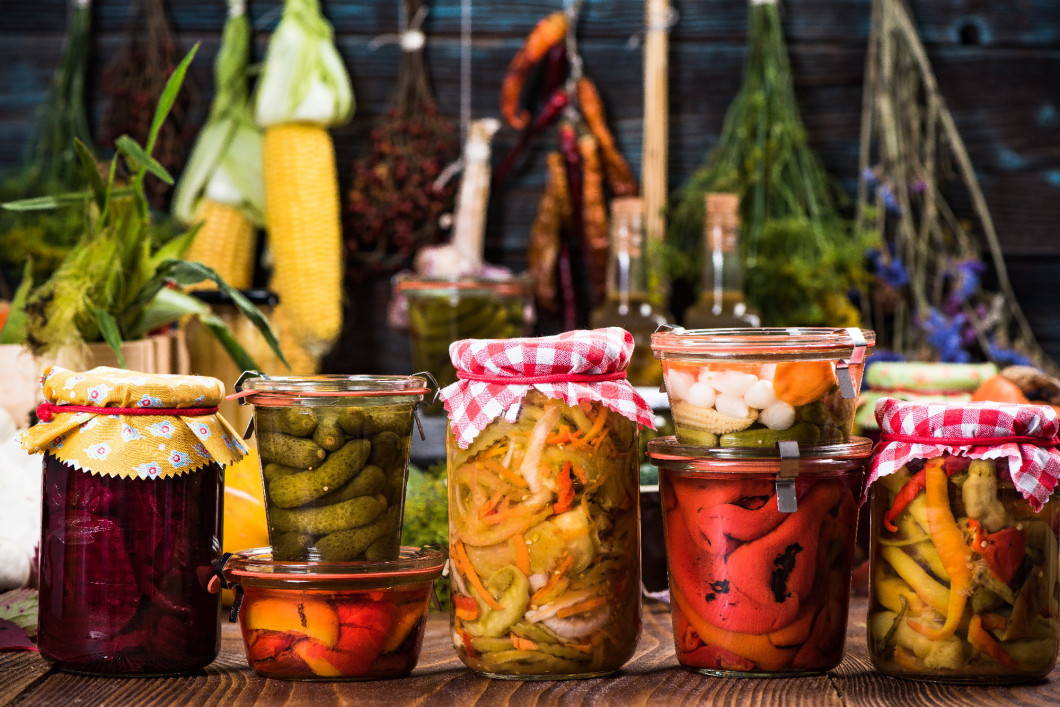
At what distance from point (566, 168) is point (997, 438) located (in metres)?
1.13

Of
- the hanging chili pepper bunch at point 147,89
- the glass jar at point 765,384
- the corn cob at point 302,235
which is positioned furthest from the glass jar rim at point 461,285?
the glass jar at point 765,384

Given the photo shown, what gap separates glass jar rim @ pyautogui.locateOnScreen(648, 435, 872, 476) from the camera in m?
0.87

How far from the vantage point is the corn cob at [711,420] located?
88 centimetres

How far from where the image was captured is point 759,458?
2.86ft

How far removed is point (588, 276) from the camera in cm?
193

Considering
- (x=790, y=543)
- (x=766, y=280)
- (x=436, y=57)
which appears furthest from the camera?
(x=436, y=57)

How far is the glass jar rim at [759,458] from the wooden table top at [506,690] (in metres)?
0.17

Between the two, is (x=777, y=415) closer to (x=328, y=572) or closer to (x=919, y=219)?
(x=328, y=572)

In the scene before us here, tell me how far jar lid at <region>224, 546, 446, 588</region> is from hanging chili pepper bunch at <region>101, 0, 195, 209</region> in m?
1.11

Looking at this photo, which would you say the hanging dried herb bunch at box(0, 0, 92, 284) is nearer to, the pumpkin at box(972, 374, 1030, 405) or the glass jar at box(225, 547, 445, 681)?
the glass jar at box(225, 547, 445, 681)

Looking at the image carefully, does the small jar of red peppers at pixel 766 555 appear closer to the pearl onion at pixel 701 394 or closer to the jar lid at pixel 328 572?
the pearl onion at pixel 701 394

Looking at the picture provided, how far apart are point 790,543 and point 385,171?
1.17 metres

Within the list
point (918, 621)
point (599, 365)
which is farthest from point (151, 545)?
point (918, 621)

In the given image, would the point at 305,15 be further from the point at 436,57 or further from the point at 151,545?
the point at 151,545
